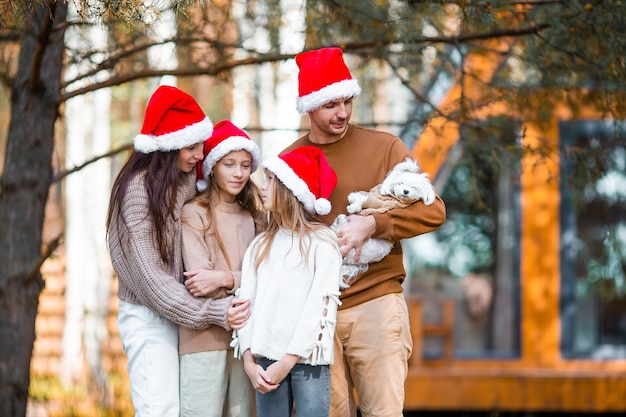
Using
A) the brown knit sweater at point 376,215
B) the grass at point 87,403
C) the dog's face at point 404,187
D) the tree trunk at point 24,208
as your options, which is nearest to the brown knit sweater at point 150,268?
the brown knit sweater at point 376,215

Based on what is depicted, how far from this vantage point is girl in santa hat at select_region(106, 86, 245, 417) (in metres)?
3.33

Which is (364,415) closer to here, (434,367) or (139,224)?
(139,224)

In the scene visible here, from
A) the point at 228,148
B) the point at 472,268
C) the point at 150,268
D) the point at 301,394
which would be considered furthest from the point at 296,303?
the point at 472,268

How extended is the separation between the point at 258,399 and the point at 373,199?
2.85 feet

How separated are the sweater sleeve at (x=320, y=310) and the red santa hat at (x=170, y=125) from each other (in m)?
0.69

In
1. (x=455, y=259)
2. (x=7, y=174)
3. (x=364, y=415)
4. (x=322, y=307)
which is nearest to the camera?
(x=322, y=307)

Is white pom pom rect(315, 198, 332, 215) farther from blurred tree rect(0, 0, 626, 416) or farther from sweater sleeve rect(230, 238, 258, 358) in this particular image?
blurred tree rect(0, 0, 626, 416)

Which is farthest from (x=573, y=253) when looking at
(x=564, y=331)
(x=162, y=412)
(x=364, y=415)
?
(x=162, y=412)

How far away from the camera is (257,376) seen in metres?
3.22

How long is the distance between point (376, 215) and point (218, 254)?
2.13 feet

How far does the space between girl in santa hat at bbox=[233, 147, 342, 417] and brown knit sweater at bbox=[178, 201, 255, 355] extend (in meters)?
0.12

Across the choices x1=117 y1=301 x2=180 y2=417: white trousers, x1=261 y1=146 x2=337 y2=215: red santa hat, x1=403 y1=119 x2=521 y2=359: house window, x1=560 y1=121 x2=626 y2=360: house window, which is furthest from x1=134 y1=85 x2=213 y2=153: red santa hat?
x1=560 y1=121 x2=626 y2=360: house window

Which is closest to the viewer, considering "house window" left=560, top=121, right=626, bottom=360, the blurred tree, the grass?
the blurred tree

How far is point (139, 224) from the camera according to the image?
132 inches
